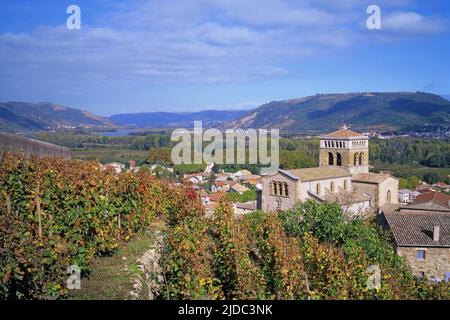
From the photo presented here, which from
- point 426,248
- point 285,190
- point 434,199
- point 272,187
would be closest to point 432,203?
point 434,199

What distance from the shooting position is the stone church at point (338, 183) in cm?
3291

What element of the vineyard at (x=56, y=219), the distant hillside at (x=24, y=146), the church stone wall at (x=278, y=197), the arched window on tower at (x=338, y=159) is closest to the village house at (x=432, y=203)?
the arched window on tower at (x=338, y=159)

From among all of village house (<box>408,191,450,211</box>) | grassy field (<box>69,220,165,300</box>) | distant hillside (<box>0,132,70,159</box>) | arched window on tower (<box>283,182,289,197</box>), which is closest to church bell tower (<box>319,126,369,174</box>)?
village house (<box>408,191,450,211</box>)

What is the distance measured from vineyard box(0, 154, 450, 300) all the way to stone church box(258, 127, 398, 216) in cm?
1860

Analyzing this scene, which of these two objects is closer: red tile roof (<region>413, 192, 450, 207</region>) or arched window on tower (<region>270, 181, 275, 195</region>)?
arched window on tower (<region>270, 181, 275, 195</region>)

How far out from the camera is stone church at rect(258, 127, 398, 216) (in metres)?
32.9

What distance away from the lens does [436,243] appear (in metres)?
24.2

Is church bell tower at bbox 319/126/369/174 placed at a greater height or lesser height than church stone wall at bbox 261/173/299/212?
greater

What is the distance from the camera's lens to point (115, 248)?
37.7ft

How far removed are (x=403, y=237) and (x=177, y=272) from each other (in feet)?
63.5

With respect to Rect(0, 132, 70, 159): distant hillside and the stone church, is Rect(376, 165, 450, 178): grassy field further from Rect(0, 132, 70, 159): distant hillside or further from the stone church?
Rect(0, 132, 70, 159): distant hillside

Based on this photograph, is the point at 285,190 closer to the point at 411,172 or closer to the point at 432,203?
the point at 432,203

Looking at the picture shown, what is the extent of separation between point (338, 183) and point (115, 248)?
2663 cm
